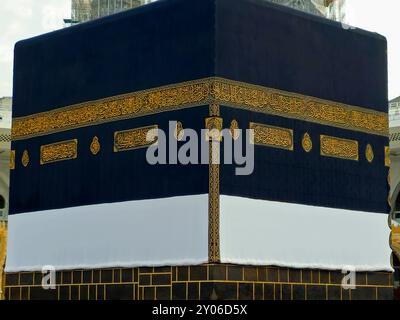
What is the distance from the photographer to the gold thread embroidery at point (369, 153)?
8016 millimetres

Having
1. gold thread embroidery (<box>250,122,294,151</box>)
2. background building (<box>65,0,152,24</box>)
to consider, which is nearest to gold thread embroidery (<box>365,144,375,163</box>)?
gold thread embroidery (<box>250,122,294,151</box>)

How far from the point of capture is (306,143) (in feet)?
24.6

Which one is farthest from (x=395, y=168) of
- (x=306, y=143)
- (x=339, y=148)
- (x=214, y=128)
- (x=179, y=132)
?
(x=214, y=128)

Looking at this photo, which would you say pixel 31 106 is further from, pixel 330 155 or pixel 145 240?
pixel 330 155

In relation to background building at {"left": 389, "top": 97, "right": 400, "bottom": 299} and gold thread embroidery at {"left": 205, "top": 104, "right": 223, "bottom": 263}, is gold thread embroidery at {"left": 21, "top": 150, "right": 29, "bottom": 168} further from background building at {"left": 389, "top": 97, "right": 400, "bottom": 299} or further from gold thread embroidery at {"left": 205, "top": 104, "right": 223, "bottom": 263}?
background building at {"left": 389, "top": 97, "right": 400, "bottom": 299}

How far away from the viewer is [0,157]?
57.1ft

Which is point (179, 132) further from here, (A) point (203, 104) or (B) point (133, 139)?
(B) point (133, 139)

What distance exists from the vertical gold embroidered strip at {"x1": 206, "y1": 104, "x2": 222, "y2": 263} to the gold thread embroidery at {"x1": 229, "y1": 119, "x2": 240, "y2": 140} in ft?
0.43

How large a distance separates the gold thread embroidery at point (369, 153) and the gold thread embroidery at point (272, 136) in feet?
3.25

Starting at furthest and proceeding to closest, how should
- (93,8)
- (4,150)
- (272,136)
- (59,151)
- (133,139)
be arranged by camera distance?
1. (93,8)
2. (4,150)
3. (59,151)
4. (133,139)
5. (272,136)

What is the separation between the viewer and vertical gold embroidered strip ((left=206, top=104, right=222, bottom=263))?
21.9ft

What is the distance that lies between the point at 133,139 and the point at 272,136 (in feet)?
3.87
